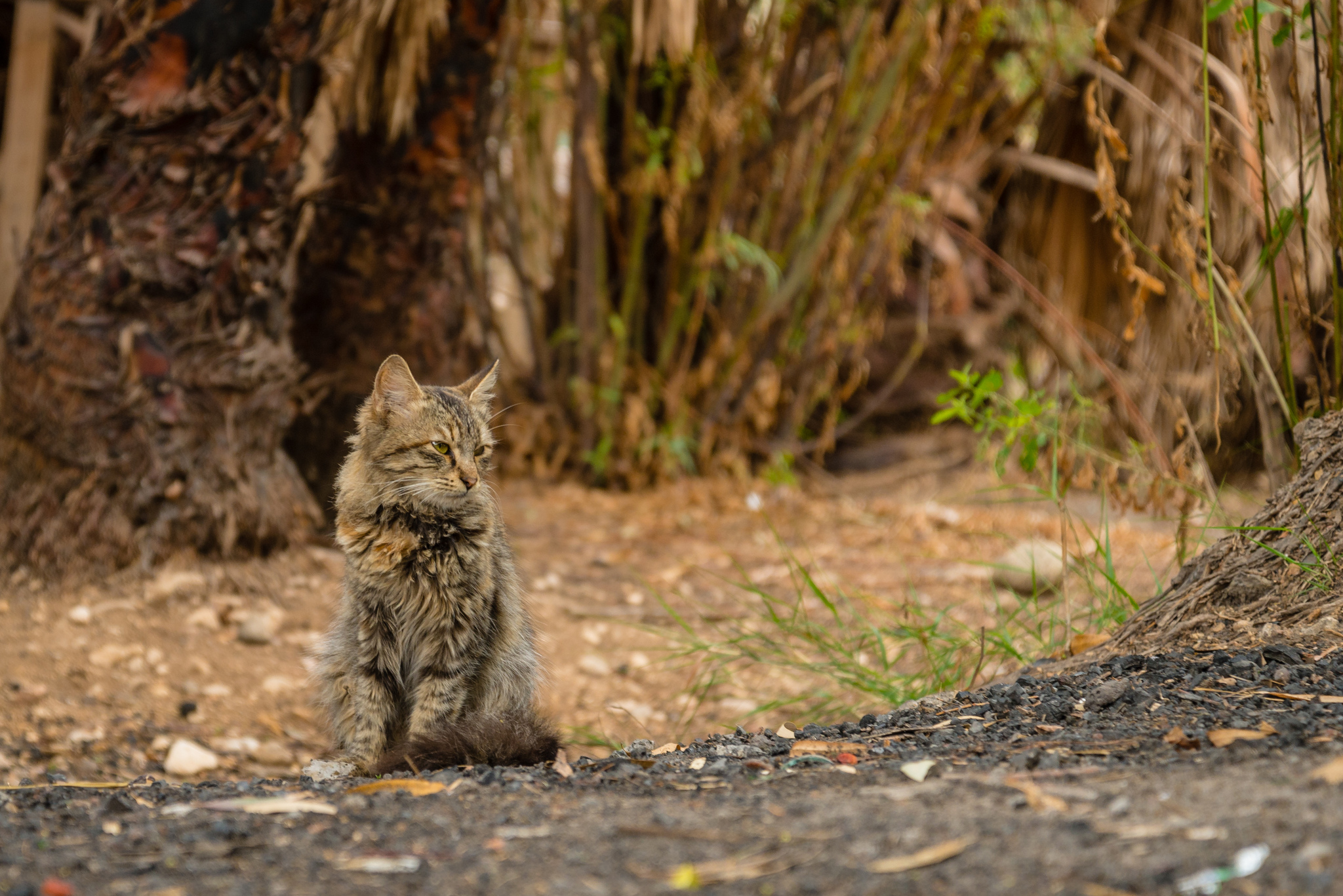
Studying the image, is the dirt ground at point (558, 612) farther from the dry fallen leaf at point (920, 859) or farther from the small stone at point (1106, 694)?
the dry fallen leaf at point (920, 859)

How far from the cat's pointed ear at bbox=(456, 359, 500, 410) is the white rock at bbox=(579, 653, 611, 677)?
3.96ft

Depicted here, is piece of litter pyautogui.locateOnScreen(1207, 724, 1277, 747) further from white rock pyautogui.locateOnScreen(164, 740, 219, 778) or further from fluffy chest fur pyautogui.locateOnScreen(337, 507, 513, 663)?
white rock pyautogui.locateOnScreen(164, 740, 219, 778)

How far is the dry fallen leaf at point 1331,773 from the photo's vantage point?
1590mm

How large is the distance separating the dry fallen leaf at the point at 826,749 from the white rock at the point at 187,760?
1.77m

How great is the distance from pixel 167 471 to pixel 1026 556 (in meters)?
3.16

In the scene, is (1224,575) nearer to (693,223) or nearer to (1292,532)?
(1292,532)

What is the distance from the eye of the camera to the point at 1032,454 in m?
3.15

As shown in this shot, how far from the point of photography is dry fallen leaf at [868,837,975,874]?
1442 mm

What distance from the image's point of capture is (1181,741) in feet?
6.30

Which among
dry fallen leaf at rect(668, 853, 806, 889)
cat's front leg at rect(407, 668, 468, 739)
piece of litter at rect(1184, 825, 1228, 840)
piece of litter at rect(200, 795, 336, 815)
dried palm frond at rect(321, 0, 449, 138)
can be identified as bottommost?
cat's front leg at rect(407, 668, 468, 739)

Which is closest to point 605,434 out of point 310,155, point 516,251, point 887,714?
point 516,251

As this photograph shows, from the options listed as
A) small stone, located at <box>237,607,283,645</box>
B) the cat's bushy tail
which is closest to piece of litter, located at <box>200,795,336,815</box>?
the cat's bushy tail

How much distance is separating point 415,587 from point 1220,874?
6.50 feet

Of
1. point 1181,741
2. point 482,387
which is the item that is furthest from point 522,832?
point 482,387
